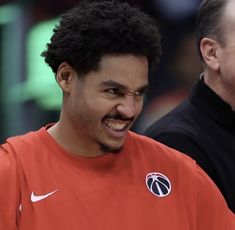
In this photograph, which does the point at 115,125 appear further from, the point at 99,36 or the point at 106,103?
the point at 99,36

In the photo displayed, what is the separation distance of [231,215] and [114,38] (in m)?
0.73

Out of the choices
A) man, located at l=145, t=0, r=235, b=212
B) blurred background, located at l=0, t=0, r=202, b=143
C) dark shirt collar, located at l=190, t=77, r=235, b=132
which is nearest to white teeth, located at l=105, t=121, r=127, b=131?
man, located at l=145, t=0, r=235, b=212

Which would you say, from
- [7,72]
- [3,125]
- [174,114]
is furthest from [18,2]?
[174,114]

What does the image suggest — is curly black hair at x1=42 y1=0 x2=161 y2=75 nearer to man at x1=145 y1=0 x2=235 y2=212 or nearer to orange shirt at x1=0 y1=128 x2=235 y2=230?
orange shirt at x1=0 y1=128 x2=235 y2=230

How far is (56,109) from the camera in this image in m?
5.97

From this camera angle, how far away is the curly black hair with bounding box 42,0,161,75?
2.69m

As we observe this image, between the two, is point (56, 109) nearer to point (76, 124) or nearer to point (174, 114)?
point (174, 114)

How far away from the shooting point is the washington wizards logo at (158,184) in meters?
2.72

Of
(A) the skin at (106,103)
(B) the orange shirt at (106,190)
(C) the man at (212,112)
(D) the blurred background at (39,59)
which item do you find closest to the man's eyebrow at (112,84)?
(A) the skin at (106,103)

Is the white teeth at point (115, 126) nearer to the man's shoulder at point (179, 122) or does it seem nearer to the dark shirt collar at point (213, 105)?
the man's shoulder at point (179, 122)

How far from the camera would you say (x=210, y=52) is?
3.42 meters

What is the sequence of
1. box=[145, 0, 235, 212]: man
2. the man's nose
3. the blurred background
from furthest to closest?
the blurred background
box=[145, 0, 235, 212]: man
the man's nose

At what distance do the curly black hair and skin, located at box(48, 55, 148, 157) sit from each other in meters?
0.03

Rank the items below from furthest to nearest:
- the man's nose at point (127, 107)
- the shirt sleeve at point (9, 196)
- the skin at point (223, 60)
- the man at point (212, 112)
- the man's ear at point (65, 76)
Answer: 1. the skin at point (223, 60)
2. the man at point (212, 112)
3. the man's ear at point (65, 76)
4. the man's nose at point (127, 107)
5. the shirt sleeve at point (9, 196)
